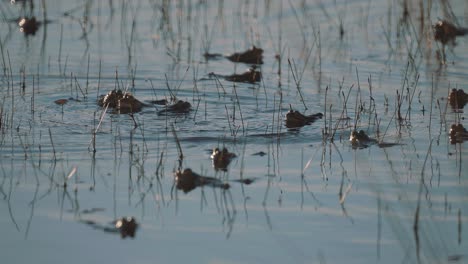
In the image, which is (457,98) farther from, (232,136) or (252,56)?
(252,56)

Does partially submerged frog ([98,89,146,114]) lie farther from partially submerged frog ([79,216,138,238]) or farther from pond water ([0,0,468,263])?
partially submerged frog ([79,216,138,238])

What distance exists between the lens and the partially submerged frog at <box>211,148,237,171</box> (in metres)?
7.16

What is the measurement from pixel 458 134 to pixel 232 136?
184cm

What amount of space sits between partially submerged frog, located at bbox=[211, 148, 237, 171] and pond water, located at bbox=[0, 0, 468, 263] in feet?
0.34

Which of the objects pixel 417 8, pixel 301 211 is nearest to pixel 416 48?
pixel 417 8

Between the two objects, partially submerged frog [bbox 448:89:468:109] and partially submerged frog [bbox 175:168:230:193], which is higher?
partially submerged frog [bbox 448:89:468:109]

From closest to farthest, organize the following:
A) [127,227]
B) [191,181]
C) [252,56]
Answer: [127,227], [191,181], [252,56]

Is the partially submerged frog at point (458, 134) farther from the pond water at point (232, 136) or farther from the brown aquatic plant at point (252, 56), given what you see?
the brown aquatic plant at point (252, 56)

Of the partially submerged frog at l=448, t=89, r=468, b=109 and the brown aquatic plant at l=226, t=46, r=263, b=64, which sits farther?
the brown aquatic plant at l=226, t=46, r=263, b=64

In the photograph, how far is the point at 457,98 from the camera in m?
8.80

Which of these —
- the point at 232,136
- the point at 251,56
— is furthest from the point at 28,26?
the point at 232,136

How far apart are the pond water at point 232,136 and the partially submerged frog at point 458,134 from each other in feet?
0.29

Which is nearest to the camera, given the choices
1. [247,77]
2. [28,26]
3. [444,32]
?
[247,77]

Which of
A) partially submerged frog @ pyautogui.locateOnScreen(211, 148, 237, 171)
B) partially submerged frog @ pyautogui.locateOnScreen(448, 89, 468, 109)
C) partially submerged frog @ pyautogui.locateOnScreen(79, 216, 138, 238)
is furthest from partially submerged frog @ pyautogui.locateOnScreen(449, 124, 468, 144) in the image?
partially submerged frog @ pyautogui.locateOnScreen(79, 216, 138, 238)
